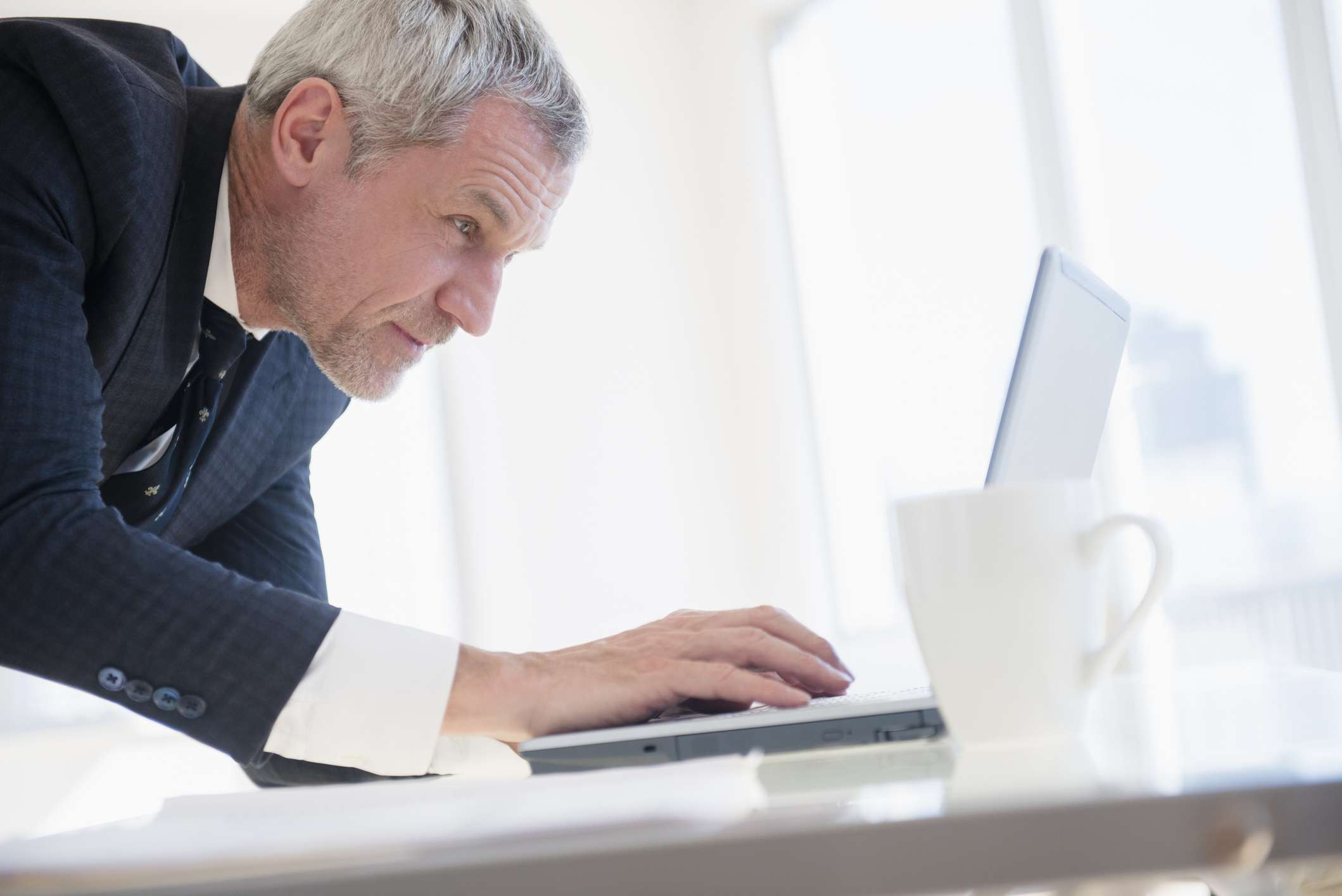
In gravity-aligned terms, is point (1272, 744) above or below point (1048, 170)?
below

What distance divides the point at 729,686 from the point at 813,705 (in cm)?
5

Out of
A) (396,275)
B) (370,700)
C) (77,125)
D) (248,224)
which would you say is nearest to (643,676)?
(370,700)

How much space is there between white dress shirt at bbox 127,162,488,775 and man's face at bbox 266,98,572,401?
75cm

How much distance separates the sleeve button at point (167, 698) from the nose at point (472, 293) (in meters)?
0.78

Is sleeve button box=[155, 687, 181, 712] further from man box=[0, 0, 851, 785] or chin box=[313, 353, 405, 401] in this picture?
chin box=[313, 353, 405, 401]

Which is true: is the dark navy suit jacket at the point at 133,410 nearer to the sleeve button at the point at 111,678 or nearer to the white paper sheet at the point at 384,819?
the sleeve button at the point at 111,678

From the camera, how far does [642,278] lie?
4.36m

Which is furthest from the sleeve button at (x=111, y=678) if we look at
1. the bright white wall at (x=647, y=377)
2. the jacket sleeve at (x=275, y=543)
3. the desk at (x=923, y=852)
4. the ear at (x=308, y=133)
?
the bright white wall at (x=647, y=377)

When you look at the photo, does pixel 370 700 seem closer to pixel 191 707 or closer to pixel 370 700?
pixel 370 700

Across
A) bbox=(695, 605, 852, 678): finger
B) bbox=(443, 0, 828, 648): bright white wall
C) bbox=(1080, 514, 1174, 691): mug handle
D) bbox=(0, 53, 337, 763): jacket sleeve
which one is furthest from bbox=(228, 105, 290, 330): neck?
bbox=(443, 0, 828, 648): bright white wall

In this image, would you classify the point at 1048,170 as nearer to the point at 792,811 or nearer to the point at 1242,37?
the point at 1242,37

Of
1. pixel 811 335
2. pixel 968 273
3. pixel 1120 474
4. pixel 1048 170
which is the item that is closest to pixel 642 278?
pixel 811 335

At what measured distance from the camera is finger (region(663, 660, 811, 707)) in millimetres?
706

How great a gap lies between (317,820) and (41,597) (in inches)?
17.4
